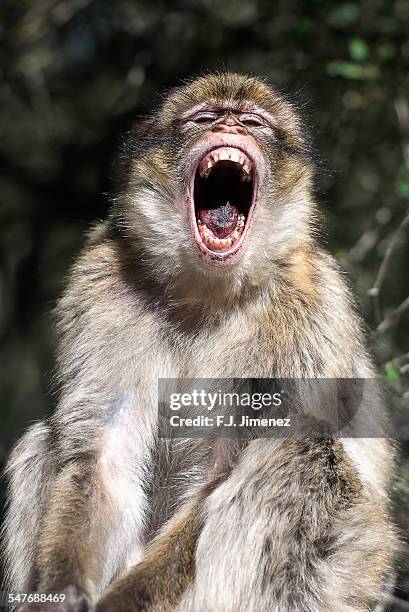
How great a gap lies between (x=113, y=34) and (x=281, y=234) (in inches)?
192

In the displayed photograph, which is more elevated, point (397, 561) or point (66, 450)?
point (66, 450)

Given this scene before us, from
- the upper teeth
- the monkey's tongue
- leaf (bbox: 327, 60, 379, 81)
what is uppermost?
leaf (bbox: 327, 60, 379, 81)

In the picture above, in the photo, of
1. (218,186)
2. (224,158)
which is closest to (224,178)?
(218,186)

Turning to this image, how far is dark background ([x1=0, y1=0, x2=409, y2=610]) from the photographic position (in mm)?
7551

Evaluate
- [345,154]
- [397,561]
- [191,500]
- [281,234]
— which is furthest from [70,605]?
[345,154]

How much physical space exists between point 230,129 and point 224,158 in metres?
0.16

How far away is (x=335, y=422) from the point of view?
5.04 m

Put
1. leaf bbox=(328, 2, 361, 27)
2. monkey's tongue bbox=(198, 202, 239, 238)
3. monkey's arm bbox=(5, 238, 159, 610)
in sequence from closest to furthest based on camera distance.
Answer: monkey's arm bbox=(5, 238, 159, 610) → monkey's tongue bbox=(198, 202, 239, 238) → leaf bbox=(328, 2, 361, 27)

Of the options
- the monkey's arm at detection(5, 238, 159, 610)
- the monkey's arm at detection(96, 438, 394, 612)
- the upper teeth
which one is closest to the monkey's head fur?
the upper teeth

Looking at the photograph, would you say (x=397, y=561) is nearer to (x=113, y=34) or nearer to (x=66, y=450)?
(x=66, y=450)

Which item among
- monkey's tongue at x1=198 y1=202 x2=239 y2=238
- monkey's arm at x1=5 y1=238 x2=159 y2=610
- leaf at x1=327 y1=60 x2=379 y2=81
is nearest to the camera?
monkey's arm at x1=5 y1=238 x2=159 y2=610

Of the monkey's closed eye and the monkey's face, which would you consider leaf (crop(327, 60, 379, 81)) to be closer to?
the monkey's face

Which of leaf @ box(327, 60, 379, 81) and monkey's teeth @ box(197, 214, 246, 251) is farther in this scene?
leaf @ box(327, 60, 379, 81)

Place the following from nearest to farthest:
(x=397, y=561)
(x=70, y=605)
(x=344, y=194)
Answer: (x=70, y=605) < (x=397, y=561) < (x=344, y=194)
